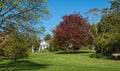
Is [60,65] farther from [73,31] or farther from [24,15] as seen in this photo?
[73,31]

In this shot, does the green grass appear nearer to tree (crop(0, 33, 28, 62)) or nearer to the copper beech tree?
tree (crop(0, 33, 28, 62))

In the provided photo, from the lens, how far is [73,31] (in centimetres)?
7150

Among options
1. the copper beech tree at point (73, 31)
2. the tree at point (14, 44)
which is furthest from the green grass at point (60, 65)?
the copper beech tree at point (73, 31)

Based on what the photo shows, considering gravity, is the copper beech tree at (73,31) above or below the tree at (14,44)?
above

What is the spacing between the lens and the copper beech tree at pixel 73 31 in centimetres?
7144

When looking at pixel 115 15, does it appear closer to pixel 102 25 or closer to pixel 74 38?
pixel 102 25

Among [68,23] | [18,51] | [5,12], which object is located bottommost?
[18,51]

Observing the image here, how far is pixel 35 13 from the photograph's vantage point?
27812mm

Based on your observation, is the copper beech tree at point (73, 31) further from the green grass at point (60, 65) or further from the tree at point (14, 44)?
the tree at point (14, 44)

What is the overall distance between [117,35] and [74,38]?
1107 inches

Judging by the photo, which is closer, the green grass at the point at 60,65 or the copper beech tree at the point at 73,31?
the green grass at the point at 60,65

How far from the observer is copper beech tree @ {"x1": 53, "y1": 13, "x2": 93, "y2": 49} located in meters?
71.4

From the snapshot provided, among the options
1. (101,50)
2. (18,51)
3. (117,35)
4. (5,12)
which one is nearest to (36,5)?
(5,12)

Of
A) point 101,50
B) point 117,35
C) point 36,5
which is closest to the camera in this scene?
point 36,5
